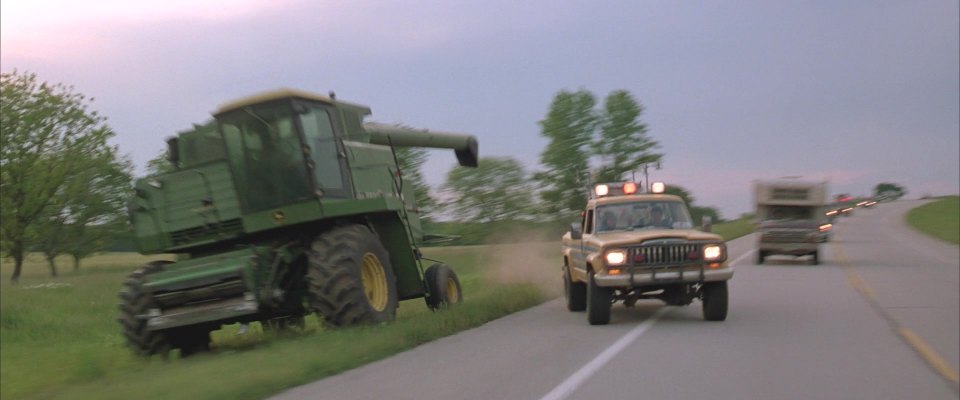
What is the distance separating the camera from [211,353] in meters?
13.3

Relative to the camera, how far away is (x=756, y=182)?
32.7m

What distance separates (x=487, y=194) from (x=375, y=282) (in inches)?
2045

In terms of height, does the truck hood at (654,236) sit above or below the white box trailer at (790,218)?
above

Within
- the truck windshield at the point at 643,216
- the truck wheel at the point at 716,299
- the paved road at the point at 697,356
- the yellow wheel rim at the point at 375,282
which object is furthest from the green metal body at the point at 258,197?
the truck wheel at the point at 716,299

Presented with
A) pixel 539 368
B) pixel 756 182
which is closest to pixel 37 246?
pixel 756 182

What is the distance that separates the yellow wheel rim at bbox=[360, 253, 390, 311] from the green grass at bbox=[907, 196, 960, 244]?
4276cm

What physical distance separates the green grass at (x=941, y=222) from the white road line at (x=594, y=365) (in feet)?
134

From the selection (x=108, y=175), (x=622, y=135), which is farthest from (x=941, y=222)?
(x=108, y=175)

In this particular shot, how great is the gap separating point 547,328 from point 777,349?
383 cm

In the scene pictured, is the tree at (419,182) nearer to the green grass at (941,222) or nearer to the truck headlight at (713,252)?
the green grass at (941,222)

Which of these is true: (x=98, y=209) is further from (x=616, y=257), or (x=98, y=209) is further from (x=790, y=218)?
(x=616, y=257)

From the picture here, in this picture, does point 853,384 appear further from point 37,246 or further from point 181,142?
point 37,246

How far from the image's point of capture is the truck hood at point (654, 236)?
13.7m

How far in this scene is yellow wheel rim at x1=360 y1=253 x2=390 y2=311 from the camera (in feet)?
44.3
